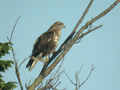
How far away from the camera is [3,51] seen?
23.7 feet

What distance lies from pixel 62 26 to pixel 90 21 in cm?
439

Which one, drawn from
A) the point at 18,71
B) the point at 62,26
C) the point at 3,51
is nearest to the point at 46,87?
the point at 18,71

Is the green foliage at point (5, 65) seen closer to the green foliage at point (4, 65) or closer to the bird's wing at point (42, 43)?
the green foliage at point (4, 65)

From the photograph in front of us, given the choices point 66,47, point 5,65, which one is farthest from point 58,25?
point 66,47

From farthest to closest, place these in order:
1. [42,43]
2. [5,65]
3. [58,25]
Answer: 1. [58,25]
2. [42,43]
3. [5,65]

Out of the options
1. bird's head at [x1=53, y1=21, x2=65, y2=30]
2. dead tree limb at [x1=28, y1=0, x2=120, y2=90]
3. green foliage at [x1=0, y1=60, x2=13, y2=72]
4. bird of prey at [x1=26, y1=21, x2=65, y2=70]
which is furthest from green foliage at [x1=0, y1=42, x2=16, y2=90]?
dead tree limb at [x1=28, y1=0, x2=120, y2=90]

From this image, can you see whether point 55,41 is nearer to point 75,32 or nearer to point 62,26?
Answer: point 62,26

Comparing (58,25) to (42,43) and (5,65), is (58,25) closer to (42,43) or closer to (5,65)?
(42,43)

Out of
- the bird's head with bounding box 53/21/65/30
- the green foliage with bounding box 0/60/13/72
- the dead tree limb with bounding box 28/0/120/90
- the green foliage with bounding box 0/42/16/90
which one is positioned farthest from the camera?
the bird's head with bounding box 53/21/65/30

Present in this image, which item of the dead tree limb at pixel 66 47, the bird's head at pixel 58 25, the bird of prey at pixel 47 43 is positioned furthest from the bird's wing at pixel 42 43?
the dead tree limb at pixel 66 47

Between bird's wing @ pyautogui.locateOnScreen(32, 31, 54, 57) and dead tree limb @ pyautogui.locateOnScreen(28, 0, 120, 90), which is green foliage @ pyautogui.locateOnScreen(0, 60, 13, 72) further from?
dead tree limb @ pyautogui.locateOnScreen(28, 0, 120, 90)

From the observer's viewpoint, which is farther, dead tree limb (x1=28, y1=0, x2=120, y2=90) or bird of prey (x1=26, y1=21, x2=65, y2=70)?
bird of prey (x1=26, y1=21, x2=65, y2=70)

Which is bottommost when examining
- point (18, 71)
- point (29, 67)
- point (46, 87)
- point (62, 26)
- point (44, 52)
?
point (46, 87)

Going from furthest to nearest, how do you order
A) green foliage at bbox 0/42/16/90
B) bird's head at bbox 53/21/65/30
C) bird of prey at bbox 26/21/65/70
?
bird's head at bbox 53/21/65/30, bird of prey at bbox 26/21/65/70, green foliage at bbox 0/42/16/90
